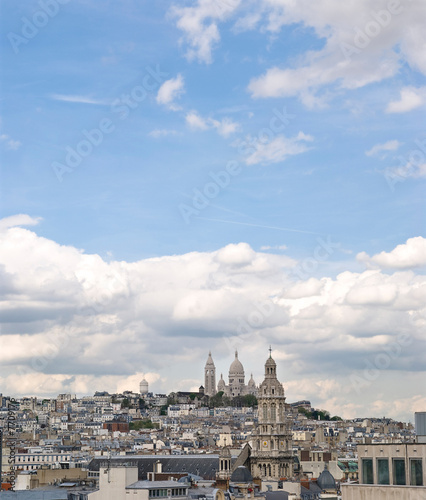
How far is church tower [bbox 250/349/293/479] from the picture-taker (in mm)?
110500

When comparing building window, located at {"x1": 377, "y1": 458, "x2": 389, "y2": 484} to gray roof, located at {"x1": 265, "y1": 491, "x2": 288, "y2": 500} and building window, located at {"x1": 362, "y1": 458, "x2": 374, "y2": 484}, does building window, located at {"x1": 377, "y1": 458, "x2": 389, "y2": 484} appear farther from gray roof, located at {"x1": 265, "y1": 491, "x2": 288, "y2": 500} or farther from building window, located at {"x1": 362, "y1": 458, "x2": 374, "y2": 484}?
gray roof, located at {"x1": 265, "y1": 491, "x2": 288, "y2": 500}

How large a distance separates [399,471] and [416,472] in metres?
0.55

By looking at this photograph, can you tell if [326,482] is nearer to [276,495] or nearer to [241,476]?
[241,476]

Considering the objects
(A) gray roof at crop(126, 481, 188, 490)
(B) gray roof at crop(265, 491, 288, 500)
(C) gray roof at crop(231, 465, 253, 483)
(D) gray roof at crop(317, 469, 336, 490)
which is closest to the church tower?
(D) gray roof at crop(317, 469, 336, 490)

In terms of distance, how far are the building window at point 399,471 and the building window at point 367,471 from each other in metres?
0.81

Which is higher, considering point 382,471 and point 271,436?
point 271,436

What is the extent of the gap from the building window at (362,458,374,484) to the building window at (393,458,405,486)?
81cm

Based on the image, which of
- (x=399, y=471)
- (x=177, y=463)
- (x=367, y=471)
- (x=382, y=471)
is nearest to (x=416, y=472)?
(x=399, y=471)

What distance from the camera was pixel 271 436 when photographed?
112 meters

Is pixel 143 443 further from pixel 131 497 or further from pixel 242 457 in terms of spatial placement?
pixel 131 497

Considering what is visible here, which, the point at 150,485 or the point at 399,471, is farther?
the point at 150,485

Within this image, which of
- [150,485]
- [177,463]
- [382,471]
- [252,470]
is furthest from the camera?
[177,463]

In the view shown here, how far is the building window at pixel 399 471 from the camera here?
31.4 metres

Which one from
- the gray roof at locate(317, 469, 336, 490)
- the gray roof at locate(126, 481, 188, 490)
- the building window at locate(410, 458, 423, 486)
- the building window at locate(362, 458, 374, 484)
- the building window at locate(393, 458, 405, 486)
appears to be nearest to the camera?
the building window at locate(410, 458, 423, 486)
